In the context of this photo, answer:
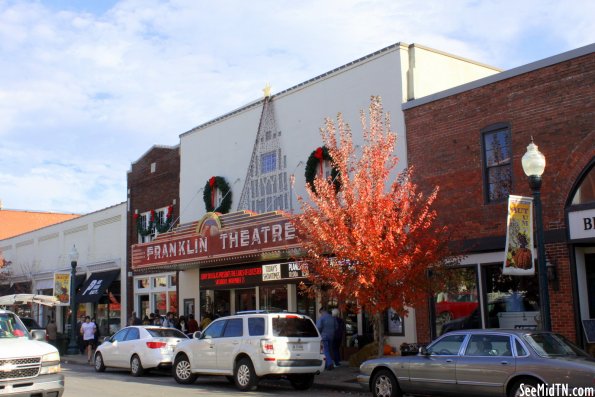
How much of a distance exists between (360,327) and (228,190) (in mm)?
8460

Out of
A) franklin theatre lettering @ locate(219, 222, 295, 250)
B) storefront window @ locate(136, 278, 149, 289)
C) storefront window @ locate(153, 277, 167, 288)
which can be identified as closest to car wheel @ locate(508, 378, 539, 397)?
franklin theatre lettering @ locate(219, 222, 295, 250)

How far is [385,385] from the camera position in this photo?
1321cm

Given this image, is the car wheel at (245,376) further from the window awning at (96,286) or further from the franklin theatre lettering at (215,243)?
the window awning at (96,286)

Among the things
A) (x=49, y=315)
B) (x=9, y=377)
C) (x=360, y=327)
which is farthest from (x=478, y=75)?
(x=49, y=315)

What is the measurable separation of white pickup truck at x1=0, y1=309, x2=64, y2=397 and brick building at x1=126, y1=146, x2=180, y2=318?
18.6 metres

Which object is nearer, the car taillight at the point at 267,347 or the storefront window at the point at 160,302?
the car taillight at the point at 267,347

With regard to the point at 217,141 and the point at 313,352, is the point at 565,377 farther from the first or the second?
the point at 217,141

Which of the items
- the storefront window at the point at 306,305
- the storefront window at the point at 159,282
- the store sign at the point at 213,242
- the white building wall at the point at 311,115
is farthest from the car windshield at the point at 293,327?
the storefront window at the point at 159,282

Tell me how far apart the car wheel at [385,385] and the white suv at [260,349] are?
2233 millimetres

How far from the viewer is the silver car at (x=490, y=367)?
10.6 meters

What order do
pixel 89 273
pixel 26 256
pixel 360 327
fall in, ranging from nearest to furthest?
pixel 360 327
pixel 89 273
pixel 26 256

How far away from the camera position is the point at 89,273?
1425 inches

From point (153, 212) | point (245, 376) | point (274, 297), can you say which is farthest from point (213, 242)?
point (153, 212)

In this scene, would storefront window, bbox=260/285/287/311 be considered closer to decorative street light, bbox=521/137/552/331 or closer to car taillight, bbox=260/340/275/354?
car taillight, bbox=260/340/275/354
